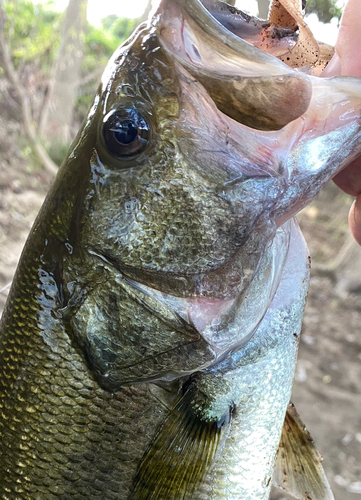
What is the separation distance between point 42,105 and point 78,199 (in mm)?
10580

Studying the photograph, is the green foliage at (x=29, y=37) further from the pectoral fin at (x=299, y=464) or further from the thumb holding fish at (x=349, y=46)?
the pectoral fin at (x=299, y=464)

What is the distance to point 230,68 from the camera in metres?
0.98

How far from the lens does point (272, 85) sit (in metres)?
0.99

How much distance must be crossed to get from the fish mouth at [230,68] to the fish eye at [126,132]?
6.7 inches

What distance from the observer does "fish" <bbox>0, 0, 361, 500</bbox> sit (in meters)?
1.04

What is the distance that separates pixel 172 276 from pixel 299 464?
94cm

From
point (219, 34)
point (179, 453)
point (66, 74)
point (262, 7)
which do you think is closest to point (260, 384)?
point (179, 453)

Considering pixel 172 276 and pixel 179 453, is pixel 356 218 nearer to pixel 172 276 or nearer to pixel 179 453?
pixel 172 276

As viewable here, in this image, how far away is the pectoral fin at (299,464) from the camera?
1.52m

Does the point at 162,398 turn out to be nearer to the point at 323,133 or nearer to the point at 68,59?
the point at 323,133

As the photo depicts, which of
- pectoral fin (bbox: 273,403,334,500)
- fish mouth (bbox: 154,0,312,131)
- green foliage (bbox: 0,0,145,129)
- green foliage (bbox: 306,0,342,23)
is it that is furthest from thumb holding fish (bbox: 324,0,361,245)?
green foliage (bbox: 306,0,342,23)

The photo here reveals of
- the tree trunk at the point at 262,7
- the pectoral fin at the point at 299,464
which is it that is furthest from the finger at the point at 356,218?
the tree trunk at the point at 262,7

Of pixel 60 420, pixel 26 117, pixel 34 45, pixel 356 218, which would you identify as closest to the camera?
pixel 60 420

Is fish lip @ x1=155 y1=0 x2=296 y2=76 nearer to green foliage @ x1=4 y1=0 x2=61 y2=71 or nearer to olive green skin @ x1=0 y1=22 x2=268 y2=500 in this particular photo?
olive green skin @ x1=0 y1=22 x2=268 y2=500
